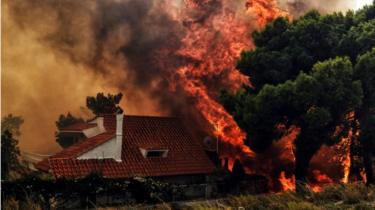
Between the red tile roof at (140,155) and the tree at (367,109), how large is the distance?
11.5m

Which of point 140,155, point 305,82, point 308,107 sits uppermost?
point 305,82

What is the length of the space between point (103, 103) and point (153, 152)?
610 inches

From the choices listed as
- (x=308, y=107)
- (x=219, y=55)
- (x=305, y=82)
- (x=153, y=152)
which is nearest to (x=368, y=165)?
(x=308, y=107)

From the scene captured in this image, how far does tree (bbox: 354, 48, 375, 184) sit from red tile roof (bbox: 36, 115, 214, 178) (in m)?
11.5

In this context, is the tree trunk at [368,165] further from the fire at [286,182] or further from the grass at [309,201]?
the grass at [309,201]

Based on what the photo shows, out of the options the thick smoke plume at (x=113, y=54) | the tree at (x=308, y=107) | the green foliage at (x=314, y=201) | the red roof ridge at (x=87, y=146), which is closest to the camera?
the green foliage at (x=314, y=201)

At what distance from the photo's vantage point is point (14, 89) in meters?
45.8

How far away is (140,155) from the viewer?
106 ft

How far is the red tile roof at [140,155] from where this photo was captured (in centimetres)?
2945

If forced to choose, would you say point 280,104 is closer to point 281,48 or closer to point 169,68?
point 281,48

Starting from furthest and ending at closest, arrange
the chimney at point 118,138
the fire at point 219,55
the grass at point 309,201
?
the fire at point 219,55
the chimney at point 118,138
the grass at point 309,201

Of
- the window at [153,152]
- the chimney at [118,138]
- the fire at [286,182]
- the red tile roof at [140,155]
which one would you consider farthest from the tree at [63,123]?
the fire at [286,182]

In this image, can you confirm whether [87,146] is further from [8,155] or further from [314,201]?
[314,201]

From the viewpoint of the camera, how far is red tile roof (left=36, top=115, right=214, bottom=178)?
29.5 metres
